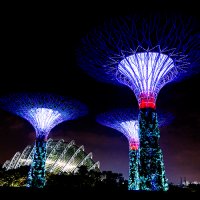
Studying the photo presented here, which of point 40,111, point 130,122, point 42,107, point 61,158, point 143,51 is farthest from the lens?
point 61,158

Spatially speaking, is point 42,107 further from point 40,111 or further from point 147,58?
point 147,58

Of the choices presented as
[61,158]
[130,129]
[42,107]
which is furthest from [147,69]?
[61,158]

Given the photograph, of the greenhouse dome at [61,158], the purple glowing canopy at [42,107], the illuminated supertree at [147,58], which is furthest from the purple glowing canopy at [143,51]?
the greenhouse dome at [61,158]

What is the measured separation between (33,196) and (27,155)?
5684 cm

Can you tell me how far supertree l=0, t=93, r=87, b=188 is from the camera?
81.4 ft

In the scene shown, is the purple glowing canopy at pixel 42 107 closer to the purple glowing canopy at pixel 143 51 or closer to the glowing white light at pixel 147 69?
the purple glowing canopy at pixel 143 51

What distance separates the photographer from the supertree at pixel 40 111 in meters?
24.8

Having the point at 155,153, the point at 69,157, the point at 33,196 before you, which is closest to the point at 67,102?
the point at 155,153

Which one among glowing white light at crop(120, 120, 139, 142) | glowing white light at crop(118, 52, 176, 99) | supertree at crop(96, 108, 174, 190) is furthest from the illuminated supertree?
glowing white light at crop(120, 120, 139, 142)

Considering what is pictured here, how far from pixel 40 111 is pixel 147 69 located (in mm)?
12373

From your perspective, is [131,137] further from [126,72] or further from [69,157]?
[69,157]

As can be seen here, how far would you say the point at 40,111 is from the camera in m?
26.1

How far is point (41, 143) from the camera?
25.7 m

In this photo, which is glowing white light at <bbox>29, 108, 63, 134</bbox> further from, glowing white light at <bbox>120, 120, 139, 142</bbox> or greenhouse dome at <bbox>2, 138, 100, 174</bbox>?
greenhouse dome at <bbox>2, 138, 100, 174</bbox>
